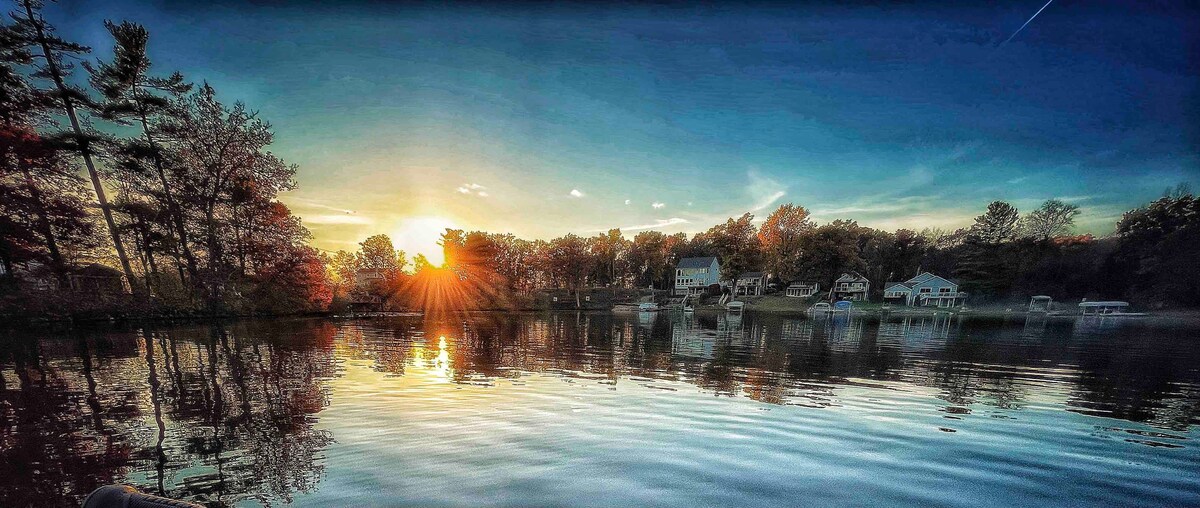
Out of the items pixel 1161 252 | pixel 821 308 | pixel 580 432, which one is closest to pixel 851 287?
pixel 821 308

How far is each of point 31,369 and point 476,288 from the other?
193 feet

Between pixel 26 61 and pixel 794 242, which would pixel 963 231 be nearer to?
pixel 794 242

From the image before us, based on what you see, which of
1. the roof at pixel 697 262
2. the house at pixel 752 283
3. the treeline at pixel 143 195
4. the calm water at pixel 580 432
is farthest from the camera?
the roof at pixel 697 262

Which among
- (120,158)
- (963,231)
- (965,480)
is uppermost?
(963,231)

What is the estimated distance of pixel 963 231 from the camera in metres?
97.2

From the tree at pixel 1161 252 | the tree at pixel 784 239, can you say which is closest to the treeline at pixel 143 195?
the tree at pixel 784 239

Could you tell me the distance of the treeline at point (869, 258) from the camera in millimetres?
63156

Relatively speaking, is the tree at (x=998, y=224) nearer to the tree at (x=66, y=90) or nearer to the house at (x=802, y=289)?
the house at (x=802, y=289)

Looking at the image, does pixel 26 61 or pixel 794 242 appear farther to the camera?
pixel 794 242

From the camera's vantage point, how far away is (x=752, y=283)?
98.9 meters

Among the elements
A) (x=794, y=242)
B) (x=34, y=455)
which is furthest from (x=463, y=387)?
(x=794, y=242)

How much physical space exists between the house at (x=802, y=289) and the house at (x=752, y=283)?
614 centimetres

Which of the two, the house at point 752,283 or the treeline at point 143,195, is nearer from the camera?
the treeline at point 143,195

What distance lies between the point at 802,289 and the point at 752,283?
12.5 m
